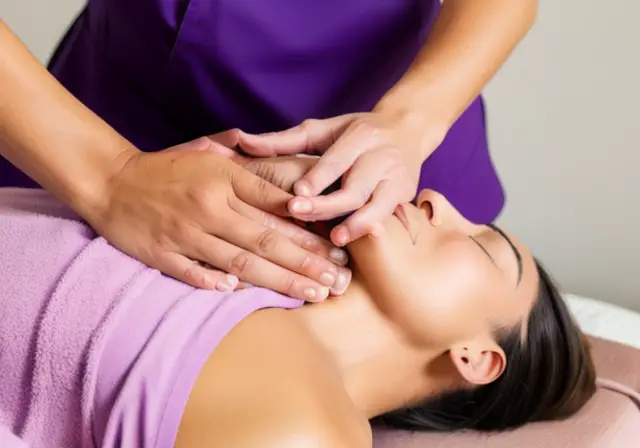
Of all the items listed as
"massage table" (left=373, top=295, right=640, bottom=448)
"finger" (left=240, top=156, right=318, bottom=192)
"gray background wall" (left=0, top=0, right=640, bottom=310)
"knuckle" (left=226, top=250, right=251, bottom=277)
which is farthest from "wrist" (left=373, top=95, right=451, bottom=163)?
"gray background wall" (left=0, top=0, right=640, bottom=310)

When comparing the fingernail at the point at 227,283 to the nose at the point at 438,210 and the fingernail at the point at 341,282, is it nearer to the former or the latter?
the fingernail at the point at 341,282

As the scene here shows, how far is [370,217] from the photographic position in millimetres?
905

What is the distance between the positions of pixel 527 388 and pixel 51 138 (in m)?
0.75

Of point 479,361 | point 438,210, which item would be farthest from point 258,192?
point 479,361

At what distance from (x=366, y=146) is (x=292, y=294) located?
192 mm

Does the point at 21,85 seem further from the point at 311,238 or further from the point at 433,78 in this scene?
the point at 433,78

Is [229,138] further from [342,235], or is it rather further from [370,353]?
[370,353]

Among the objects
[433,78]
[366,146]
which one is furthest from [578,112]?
[366,146]

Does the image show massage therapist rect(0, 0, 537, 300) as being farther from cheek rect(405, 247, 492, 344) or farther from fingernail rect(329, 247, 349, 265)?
cheek rect(405, 247, 492, 344)

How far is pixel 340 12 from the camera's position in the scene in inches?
45.1

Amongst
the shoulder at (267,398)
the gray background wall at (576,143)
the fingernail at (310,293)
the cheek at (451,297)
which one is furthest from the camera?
the gray background wall at (576,143)

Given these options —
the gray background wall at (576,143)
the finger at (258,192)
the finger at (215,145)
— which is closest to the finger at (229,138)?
the finger at (215,145)

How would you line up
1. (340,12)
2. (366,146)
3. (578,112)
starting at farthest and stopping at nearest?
1. (578,112)
2. (340,12)
3. (366,146)

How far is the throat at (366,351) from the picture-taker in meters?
1.03
